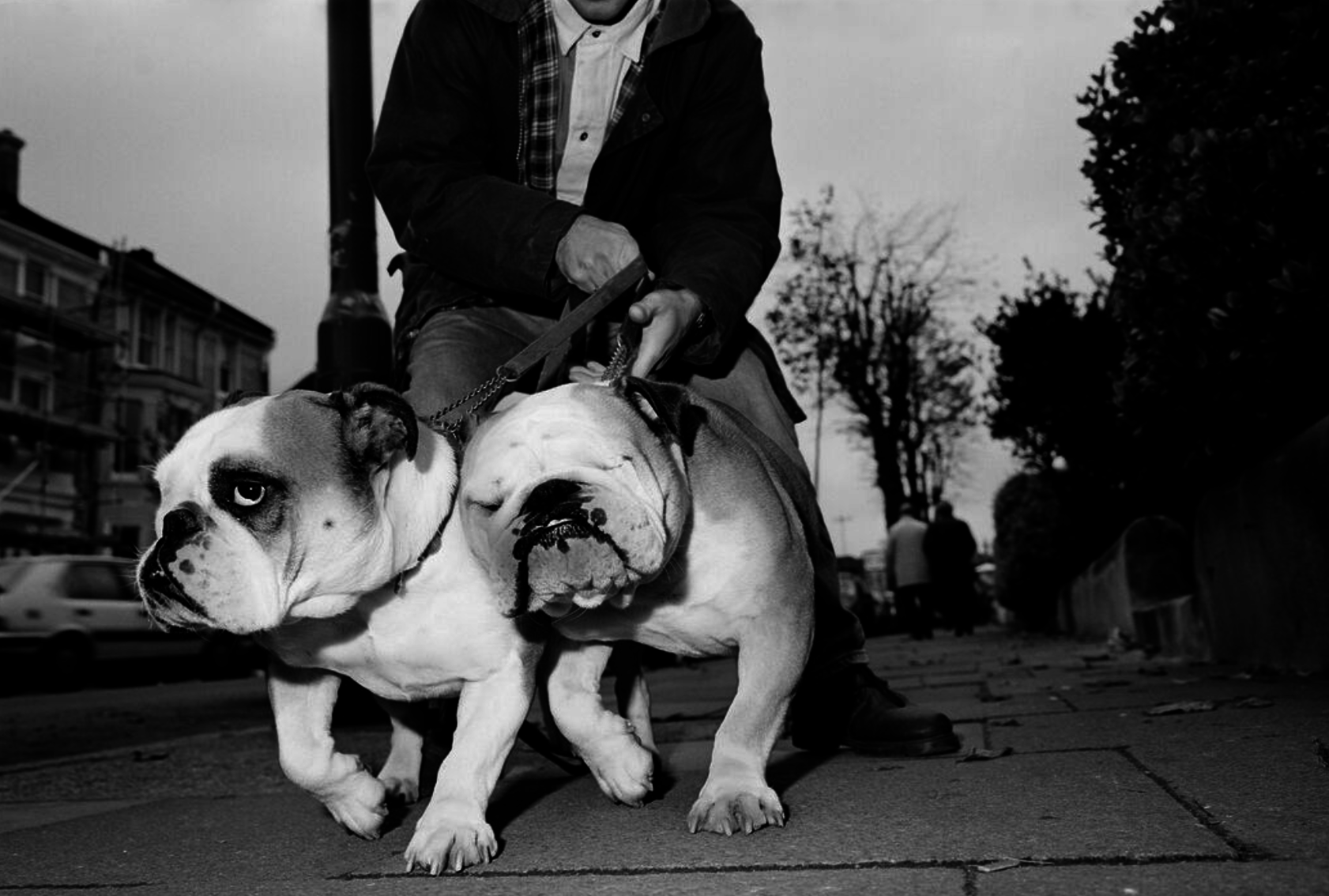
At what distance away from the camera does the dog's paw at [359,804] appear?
287 cm

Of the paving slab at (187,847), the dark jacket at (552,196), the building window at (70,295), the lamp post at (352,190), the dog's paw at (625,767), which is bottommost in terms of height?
the paving slab at (187,847)

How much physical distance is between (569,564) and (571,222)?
1.27m

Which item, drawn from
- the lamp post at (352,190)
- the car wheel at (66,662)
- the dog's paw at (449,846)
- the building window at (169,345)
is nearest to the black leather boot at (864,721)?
the dog's paw at (449,846)

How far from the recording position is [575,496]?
249cm

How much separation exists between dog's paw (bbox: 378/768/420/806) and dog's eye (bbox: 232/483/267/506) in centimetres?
120

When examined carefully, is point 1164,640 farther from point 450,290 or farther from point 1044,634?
point 1044,634

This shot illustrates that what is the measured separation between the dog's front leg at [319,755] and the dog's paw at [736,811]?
2.53 ft

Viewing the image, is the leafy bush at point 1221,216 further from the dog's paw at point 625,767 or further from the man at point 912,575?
the man at point 912,575

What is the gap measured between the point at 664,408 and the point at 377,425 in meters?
0.64

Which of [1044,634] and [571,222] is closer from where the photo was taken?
[571,222]

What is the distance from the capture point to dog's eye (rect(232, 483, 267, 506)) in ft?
8.44

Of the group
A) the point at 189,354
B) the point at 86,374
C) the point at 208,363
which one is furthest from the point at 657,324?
the point at 208,363

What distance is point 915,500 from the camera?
120ft

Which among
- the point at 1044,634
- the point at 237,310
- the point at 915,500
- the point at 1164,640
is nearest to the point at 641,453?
the point at 1164,640
